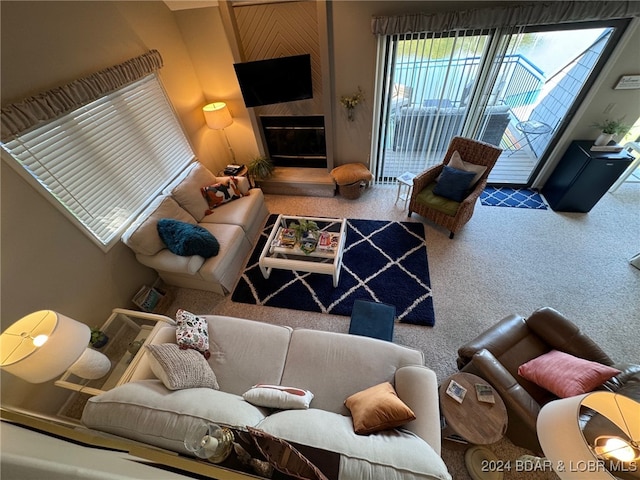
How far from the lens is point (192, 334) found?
1.85 meters

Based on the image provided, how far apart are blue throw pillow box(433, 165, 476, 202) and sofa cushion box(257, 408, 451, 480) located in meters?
2.44

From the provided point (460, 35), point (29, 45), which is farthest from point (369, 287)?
point (29, 45)

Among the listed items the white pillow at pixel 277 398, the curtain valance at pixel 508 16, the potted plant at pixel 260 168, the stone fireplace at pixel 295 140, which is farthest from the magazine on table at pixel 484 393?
the potted plant at pixel 260 168

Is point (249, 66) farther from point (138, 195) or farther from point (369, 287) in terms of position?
point (369, 287)

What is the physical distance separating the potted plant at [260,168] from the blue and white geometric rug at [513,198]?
3.00 m

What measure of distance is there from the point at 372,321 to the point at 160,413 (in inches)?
59.9

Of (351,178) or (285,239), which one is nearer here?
(285,239)

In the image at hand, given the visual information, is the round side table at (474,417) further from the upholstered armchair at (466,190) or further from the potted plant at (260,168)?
the potted plant at (260,168)

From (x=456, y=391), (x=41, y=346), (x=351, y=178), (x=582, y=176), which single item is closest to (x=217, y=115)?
(x=351, y=178)

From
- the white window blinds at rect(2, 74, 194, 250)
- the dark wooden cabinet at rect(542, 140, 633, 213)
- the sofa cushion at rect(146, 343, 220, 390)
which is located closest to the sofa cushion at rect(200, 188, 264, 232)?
the white window blinds at rect(2, 74, 194, 250)

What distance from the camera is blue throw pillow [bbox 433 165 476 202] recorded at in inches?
114

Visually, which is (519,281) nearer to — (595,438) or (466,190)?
(466,190)

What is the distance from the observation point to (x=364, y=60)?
2.99 m

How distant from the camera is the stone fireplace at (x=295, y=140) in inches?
144
